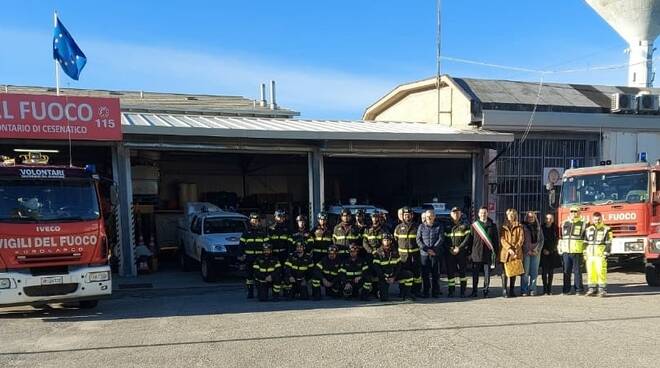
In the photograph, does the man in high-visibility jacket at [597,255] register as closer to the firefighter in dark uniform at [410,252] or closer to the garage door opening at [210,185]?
the firefighter in dark uniform at [410,252]

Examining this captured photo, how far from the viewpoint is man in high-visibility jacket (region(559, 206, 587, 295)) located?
395 inches

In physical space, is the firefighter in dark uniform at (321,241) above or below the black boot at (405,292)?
above

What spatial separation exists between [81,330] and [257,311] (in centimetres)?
257

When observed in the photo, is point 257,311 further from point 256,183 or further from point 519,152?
point 256,183

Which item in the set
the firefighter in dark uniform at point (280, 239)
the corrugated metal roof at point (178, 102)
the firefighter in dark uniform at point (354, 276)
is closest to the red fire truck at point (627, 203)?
the firefighter in dark uniform at point (354, 276)

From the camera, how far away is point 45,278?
7969 millimetres

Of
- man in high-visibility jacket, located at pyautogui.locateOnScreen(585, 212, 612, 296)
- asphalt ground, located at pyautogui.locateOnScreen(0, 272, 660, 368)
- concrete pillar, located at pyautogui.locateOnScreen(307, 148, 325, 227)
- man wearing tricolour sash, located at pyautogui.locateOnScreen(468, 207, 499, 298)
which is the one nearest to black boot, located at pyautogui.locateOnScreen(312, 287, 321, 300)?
asphalt ground, located at pyautogui.locateOnScreen(0, 272, 660, 368)

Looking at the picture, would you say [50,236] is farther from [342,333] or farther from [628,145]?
[628,145]

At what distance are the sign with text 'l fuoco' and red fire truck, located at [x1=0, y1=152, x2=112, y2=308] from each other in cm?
328

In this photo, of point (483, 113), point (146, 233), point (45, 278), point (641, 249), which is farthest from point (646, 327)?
point (146, 233)

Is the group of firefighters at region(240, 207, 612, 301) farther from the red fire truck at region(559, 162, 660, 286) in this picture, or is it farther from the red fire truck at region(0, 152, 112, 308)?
the red fire truck at region(0, 152, 112, 308)

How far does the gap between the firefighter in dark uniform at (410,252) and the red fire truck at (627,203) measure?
14.3ft

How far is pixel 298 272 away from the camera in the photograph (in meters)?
9.60

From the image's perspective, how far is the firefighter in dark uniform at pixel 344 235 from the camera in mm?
9805
